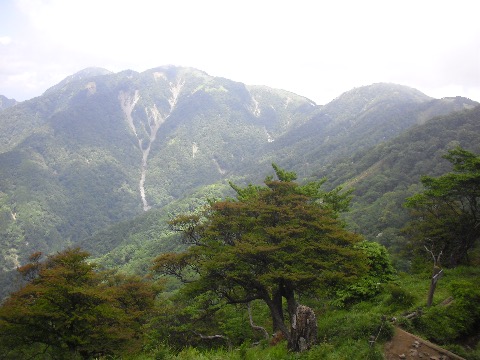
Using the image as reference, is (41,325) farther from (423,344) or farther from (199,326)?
(423,344)

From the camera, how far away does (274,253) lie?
16828 mm

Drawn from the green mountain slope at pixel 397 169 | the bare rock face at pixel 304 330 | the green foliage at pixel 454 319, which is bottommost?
the green mountain slope at pixel 397 169

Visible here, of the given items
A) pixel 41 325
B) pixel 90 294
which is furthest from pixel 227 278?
pixel 41 325

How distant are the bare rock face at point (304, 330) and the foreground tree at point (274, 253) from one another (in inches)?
114

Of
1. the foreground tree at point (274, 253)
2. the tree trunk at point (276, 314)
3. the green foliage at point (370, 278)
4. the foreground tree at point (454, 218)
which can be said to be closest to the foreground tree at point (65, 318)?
the foreground tree at point (274, 253)

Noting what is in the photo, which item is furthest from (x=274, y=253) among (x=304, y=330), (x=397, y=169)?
(x=397, y=169)

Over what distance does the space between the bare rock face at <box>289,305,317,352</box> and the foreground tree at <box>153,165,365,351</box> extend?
2.89 m

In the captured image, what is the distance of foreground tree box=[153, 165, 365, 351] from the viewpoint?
16.3m

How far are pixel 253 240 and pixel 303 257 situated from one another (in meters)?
2.60

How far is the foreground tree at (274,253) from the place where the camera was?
16.3 metres

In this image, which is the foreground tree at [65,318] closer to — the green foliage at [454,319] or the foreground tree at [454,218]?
the green foliage at [454,319]

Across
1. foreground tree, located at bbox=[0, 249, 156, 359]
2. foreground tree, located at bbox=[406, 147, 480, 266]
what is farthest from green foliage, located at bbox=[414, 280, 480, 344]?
foreground tree, located at bbox=[0, 249, 156, 359]

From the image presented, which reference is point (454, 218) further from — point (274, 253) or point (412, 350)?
point (412, 350)

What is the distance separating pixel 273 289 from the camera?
19219 mm
